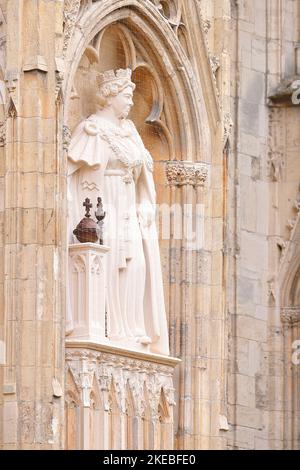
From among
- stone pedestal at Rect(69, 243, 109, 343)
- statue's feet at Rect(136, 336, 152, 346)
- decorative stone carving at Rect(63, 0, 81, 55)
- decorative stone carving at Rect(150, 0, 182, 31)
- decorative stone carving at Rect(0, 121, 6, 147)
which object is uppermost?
decorative stone carving at Rect(150, 0, 182, 31)

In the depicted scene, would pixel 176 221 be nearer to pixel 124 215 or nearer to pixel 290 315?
pixel 124 215

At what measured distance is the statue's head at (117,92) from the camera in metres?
25.3

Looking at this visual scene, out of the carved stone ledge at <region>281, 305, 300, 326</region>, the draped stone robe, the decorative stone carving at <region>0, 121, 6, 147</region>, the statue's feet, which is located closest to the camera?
the decorative stone carving at <region>0, 121, 6, 147</region>

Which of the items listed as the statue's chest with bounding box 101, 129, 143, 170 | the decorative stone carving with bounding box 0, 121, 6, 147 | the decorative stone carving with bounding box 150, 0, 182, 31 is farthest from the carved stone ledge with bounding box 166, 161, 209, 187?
the decorative stone carving with bounding box 0, 121, 6, 147

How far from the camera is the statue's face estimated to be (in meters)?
25.4

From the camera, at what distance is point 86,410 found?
24.3 metres

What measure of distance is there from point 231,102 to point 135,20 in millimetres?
2517

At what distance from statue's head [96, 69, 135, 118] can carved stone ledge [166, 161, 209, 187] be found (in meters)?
0.82

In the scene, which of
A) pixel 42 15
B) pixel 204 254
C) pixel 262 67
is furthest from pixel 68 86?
pixel 262 67

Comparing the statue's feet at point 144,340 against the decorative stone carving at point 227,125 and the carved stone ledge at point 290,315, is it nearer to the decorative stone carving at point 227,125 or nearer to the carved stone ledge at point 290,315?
the decorative stone carving at point 227,125

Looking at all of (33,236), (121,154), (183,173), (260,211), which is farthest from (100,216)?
(260,211)

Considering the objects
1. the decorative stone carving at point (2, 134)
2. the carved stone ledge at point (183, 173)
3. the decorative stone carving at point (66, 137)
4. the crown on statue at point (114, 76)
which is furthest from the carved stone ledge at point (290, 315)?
the decorative stone carving at point (2, 134)

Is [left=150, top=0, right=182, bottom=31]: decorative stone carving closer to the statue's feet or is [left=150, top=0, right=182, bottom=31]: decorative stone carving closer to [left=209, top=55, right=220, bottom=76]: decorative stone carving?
[left=209, top=55, right=220, bottom=76]: decorative stone carving
